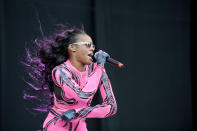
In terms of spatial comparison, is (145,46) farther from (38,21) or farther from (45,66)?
(45,66)

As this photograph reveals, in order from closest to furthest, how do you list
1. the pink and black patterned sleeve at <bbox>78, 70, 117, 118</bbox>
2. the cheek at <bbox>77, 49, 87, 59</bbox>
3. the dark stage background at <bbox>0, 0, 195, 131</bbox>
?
the pink and black patterned sleeve at <bbox>78, 70, 117, 118</bbox>
the cheek at <bbox>77, 49, 87, 59</bbox>
the dark stage background at <bbox>0, 0, 195, 131</bbox>

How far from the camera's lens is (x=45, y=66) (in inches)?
85.6

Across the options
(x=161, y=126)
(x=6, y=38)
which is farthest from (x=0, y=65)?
(x=161, y=126)

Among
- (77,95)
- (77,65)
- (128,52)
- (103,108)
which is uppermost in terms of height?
(128,52)

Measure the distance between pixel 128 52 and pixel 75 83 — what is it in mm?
2165

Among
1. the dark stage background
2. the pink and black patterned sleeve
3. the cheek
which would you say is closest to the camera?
the pink and black patterned sleeve

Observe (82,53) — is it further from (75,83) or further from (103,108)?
(103,108)

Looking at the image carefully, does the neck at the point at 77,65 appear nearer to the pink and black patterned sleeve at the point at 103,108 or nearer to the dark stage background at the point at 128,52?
the pink and black patterned sleeve at the point at 103,108

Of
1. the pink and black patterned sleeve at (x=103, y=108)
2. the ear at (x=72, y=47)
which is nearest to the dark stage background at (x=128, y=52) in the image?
the ear at (x=72, y=47)

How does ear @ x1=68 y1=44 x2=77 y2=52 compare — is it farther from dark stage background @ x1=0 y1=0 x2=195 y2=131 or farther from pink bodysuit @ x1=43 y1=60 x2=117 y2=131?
dark stage background @ x1=0 y1=0 x2=195 y2=131

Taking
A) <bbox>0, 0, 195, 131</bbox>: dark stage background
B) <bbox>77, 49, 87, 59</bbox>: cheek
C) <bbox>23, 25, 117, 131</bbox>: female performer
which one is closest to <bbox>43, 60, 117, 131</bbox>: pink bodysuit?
<bbox>23, 25, 117, 131</bbox>: female performer

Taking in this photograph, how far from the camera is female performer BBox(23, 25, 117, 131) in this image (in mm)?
1806

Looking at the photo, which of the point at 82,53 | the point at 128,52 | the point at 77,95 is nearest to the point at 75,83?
the point at 77,95

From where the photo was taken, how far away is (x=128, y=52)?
12.8ft
